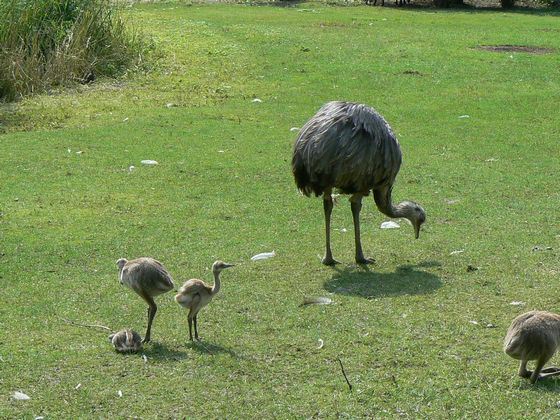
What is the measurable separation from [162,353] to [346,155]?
3.24m

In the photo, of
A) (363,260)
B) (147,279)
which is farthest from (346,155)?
(147,279)

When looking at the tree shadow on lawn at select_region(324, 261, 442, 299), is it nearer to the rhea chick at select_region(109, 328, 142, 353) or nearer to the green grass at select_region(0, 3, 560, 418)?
the green grass at select_region(0, 3, 560, 418)

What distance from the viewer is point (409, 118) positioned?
58.5ft

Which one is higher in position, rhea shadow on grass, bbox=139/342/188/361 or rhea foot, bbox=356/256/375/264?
rhea shadow on grass, bbox=139/342/188/361

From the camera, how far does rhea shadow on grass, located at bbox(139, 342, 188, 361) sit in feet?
25.1

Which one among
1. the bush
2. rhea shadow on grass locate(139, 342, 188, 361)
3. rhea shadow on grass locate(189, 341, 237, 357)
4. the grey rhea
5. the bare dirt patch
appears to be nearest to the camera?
rhea shadow on grass locate(139, 342, 188, 361)

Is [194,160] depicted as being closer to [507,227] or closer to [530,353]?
[507,227]

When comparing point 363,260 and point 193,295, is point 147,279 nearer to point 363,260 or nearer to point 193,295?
point 193,295

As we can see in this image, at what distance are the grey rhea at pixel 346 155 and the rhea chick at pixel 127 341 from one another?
304 centimetres

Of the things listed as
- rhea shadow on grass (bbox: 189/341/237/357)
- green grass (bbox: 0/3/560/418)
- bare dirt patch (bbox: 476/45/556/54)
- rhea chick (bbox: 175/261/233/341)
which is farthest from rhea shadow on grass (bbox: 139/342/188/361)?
bare dirt patch (bbox: 476/45/556/54)

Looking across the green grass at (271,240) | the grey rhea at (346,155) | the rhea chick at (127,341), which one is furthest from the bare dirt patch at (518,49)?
the rhea chick at (127,341)

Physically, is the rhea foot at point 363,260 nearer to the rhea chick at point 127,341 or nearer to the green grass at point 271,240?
the green grass at point 271,240

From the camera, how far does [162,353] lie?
7750mm

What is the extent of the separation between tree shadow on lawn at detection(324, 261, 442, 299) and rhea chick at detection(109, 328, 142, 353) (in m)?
2.39
